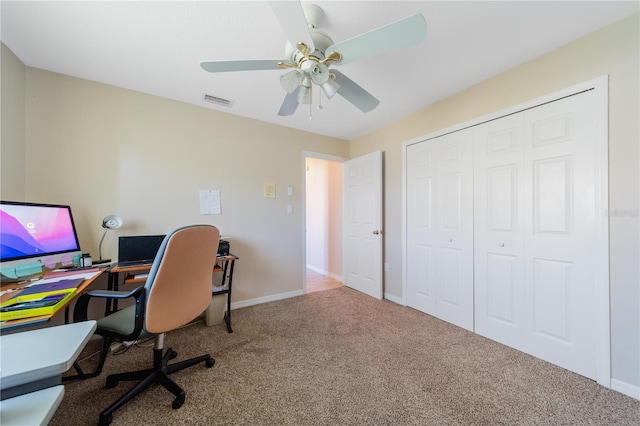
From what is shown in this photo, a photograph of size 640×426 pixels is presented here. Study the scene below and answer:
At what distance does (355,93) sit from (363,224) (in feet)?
6.81

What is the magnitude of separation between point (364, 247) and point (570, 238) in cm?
211

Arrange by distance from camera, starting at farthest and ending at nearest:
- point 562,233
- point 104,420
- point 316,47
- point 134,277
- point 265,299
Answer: point 265,299 → point 134,277 → point 562,233 → point 316,47 → point 104,420

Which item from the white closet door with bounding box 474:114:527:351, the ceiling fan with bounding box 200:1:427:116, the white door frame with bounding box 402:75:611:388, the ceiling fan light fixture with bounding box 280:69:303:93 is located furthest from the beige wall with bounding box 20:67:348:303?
the white door frame with bounding box 402:75:611:388

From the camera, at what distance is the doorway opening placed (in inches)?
165

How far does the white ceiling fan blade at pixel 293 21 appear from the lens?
1008 millimetres

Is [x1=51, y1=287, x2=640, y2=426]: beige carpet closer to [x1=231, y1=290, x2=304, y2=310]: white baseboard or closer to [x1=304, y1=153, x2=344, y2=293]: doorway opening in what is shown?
[x1=231, y1=290, x2=304, y2=310]: white baseboard

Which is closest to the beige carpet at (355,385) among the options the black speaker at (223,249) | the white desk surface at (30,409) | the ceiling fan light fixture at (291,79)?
the black speaker at (223,249)

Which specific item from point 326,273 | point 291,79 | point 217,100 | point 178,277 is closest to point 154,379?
point 178,277

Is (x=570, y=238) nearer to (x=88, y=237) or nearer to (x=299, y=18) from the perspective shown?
(x=299, y=18)

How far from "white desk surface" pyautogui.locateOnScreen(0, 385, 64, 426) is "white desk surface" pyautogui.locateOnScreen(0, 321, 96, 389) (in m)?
0.04

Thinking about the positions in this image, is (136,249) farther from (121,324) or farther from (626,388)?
(626,388)

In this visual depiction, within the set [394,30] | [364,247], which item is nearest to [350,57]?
[394,30]

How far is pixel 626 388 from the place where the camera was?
4.89 feet

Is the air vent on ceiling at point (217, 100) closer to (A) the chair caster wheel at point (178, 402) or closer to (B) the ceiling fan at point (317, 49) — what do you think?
(B) the ceiling fan at point (317, 49)
